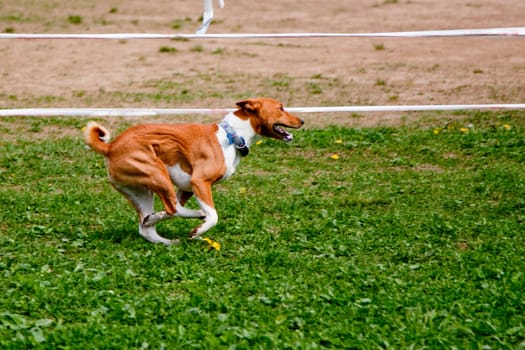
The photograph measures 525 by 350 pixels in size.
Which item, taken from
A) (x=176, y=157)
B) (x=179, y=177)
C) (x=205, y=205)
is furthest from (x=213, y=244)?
(x=176, y=157)

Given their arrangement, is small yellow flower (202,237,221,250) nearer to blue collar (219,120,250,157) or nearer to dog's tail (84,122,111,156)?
blue collar (219,120,250,157)

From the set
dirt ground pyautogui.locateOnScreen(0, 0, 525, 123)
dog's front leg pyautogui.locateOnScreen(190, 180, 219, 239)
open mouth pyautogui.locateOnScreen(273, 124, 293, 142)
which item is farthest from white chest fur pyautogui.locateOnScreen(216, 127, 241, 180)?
dirt ground pyautogui.locateOnScreen(0, 0, 525, 123)

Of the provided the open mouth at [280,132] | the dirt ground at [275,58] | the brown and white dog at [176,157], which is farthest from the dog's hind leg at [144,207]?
the dirt ground at [275,58]

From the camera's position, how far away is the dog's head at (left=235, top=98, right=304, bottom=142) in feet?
23.7

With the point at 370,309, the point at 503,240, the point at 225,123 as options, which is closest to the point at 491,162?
the point at 503,240

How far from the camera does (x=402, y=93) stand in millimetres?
12914

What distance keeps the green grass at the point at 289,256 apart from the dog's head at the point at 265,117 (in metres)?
0.76

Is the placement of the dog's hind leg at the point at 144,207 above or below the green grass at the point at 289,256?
above

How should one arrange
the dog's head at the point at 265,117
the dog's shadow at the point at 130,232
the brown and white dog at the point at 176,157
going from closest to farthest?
the brown and white dog at the point at 176,157, the dog's shadow at the point at 130,232, the dog's head at the point at 265,117

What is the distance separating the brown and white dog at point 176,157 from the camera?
6777 mm

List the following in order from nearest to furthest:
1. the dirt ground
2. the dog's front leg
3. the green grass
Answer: the green grass < the dog's front leg < the dirt ground

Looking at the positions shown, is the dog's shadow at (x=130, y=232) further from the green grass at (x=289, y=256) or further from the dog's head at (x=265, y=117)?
the dog's head at (x=265, y=117)

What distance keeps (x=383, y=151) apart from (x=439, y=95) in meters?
2.79

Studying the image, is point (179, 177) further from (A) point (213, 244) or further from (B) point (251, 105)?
(B) point (251, 105)
